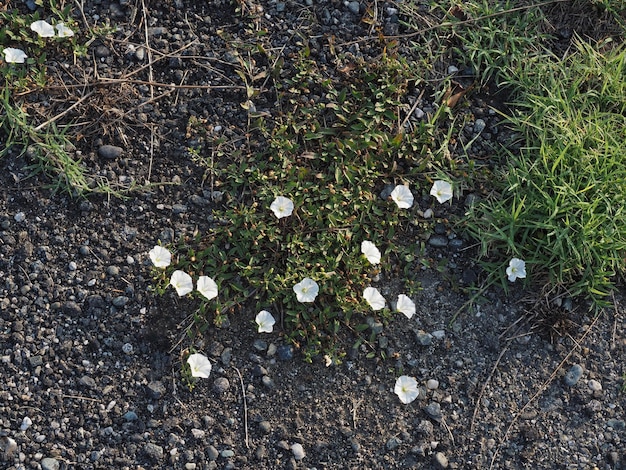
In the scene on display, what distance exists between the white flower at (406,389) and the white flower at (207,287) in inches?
31.3

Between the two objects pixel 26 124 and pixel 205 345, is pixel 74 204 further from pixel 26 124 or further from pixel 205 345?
pixel 205 345

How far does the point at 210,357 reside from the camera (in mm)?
2729

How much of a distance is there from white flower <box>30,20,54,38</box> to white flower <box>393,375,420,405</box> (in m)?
2.05

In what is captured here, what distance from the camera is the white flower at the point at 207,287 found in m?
2.73

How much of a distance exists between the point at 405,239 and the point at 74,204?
1377mm

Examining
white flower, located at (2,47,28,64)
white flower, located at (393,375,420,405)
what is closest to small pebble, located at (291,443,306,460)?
white flower, located at (393,375,420,405)

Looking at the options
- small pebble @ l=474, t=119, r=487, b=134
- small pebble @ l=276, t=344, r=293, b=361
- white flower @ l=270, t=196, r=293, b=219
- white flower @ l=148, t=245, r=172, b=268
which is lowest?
small pebble @ l=276, t=344, r=293, b=361

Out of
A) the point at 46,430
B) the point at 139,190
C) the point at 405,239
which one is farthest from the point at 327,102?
the point at 46,430

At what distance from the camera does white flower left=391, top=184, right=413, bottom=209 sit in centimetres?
293

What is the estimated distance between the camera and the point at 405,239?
298 centimetres

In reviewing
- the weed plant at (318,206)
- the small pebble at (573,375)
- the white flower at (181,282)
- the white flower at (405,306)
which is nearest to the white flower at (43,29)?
the weed plant at (318,206)

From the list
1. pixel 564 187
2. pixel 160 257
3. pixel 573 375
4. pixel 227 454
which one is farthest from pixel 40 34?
pixel 573 375

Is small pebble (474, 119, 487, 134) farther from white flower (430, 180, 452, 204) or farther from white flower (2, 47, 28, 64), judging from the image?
white flower (2, 47, 28, 64)

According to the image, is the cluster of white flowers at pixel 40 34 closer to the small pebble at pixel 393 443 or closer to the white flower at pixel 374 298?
the white flower at pixel 374 298
